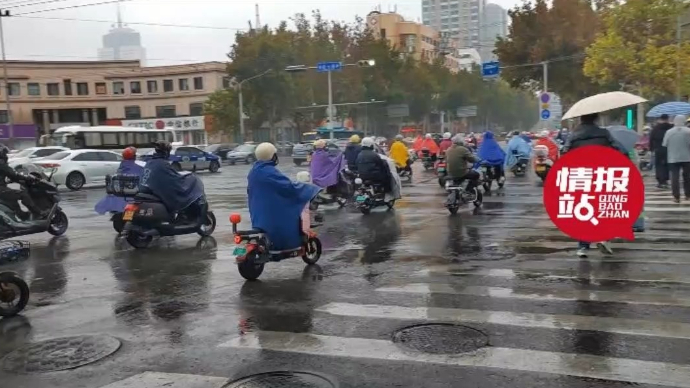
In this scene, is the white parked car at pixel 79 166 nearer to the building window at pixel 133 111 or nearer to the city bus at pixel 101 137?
the city bus at pixel 101 137

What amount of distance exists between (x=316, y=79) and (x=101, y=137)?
78.9ft

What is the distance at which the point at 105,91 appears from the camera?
71.3 m

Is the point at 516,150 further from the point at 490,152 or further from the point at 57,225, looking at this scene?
the point at 57,225

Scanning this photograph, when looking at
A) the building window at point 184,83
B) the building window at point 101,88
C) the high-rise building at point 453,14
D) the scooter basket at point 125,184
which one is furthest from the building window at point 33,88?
the high-rise building at point 453,14

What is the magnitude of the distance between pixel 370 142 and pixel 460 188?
8.59ft

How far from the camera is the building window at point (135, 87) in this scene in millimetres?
71375

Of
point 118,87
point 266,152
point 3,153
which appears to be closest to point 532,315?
point 266,152

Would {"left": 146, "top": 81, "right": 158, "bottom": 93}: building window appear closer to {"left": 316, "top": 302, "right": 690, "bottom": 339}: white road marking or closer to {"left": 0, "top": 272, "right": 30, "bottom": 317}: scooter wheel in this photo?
{"left": 0, "top": 272, "right": 30, "bottom": 317}: scooter wheel

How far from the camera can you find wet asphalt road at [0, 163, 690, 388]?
15.4 feet

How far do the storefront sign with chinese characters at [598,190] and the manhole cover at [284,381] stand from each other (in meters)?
4.09

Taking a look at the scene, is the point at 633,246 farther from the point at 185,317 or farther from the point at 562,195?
the point at 185,317

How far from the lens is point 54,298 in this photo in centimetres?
738

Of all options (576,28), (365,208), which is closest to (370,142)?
(365,208)

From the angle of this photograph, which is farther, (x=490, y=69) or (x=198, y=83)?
(x=198, y=83)
